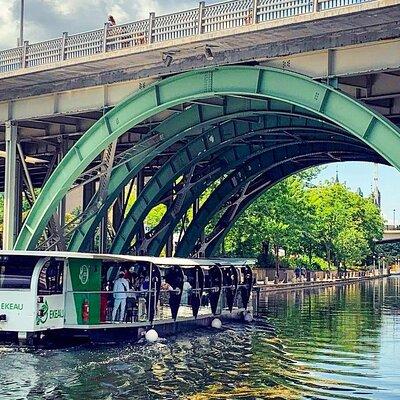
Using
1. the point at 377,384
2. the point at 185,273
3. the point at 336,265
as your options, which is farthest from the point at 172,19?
the point at 336,265

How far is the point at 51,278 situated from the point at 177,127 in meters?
8.20

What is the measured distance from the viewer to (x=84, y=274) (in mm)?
27531

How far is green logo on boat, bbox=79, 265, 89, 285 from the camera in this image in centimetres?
2742

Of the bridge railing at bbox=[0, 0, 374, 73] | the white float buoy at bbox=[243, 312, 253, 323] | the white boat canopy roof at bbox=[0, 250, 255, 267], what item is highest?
the bridge railing at bbox=[0, 0, 374, 73]

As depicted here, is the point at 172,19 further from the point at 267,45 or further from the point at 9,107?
the point at 9,107

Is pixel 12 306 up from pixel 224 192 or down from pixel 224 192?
down

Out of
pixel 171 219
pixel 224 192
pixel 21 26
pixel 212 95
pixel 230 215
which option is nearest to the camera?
pixel 212 95

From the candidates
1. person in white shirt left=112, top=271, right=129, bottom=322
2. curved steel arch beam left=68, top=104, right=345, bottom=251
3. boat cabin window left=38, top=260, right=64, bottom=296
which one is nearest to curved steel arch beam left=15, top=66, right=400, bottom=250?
curved steel arch beam left=68, top=104, right=345, bottom=251

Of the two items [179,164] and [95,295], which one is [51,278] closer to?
[95,295]

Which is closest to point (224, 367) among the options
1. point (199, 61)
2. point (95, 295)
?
point (95, 295)

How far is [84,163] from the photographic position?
100ft

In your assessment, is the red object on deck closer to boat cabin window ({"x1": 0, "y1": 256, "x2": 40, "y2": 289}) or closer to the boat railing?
the boat railing

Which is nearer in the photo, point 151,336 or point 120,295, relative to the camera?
point 120,295

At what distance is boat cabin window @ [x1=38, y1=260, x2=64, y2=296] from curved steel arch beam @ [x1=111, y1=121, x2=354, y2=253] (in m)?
10.9
